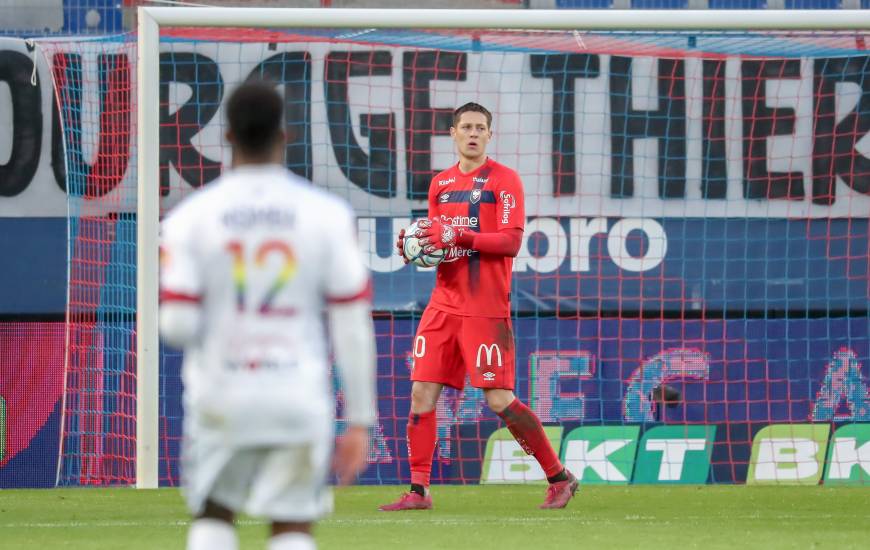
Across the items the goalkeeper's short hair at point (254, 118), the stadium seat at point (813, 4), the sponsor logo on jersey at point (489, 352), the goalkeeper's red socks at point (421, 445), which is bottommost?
the goalkeeper's red socks at point (421, 445)

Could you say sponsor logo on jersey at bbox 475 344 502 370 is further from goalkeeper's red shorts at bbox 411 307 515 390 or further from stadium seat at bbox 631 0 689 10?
stadium seat at bbox 631 0 689 10

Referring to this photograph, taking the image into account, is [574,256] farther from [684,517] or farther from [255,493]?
[255,493]

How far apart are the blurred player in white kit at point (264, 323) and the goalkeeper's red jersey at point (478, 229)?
365 centimetres

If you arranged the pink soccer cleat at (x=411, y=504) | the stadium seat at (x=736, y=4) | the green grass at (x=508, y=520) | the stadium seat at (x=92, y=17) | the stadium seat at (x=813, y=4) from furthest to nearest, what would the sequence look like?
the stadium seat at (x=736, y=4)
the stadium seat at (x=813, y=4)
the stadium seat at (x=92, y=17)
the pink soccer cleat at (x=411, y=504)
the green grass at (x=508, y=520)

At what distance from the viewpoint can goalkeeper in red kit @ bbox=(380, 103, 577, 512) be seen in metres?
6.70

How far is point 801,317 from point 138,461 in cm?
400

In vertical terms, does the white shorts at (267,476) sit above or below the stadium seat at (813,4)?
below

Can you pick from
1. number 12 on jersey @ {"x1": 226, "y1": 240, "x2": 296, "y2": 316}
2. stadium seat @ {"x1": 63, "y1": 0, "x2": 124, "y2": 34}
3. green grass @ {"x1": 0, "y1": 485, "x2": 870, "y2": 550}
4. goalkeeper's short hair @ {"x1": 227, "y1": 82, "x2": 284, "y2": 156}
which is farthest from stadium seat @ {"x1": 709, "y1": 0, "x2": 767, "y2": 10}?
number 12 on jersey @ {"x1": 226, "y1": 240, "x2": 296, "y2": 316}

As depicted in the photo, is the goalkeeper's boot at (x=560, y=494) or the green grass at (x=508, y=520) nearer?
the green grass at (x=508, y=520)

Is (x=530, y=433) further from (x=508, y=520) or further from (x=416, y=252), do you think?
(x=416, y=252)

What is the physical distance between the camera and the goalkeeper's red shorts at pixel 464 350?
670cm

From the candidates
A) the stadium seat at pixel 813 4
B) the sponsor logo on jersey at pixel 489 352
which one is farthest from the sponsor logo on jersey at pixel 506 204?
the stadium seat at pixel 813 4

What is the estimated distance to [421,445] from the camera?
677 centimetres

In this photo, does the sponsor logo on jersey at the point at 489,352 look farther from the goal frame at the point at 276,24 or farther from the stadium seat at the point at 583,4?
the stadium seat at the point at 583,4
